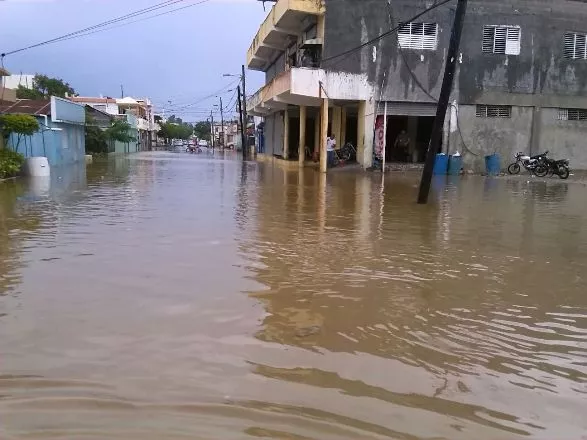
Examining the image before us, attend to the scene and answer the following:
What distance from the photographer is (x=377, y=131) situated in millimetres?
25469

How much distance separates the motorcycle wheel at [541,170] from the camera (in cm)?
2346

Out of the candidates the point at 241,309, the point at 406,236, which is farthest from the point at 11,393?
the point at 406,236

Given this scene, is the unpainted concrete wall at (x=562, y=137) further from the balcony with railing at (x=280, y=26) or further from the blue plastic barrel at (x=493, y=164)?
the balcony with railing at (x=280, y=26)

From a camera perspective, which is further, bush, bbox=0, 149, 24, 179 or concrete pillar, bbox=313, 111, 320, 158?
concrete pillar, bbox=313, 111, 320, 158

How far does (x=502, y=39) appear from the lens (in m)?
25.5

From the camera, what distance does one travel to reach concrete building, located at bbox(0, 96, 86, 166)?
2839 cm

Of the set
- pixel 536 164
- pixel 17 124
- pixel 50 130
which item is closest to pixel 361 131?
pixel 536 164

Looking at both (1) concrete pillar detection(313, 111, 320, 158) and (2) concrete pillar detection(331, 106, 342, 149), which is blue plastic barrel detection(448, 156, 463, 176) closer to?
(2) concrete pillar detection(331, 106, 342, 149)

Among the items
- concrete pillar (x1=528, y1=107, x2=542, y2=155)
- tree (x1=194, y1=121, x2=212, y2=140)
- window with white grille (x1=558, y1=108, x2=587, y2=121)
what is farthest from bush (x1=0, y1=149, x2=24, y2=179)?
tree (x1=194, y1=121, x2=212, y2=140)

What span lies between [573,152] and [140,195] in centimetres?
2072

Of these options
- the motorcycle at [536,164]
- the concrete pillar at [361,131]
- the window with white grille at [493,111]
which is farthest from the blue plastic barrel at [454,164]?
the concrete pillar at [361,131]

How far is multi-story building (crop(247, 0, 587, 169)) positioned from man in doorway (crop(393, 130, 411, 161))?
414cm

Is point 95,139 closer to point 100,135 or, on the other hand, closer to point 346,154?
point 100,135

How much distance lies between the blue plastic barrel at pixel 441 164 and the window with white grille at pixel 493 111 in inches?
116
